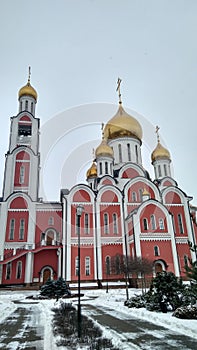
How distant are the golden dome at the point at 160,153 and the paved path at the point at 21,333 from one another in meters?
25.6

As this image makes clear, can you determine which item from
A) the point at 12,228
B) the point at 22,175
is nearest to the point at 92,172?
the point at 22,175

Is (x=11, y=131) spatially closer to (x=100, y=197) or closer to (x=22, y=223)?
(x=22, y=223)

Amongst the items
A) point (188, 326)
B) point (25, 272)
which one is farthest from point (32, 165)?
point (188, 326)

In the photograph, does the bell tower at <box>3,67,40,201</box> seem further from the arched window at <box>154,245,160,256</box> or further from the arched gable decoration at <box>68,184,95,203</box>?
the arched window at <box>154,245,160,256</box>

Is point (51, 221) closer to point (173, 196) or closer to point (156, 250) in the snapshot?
point (156, 250)

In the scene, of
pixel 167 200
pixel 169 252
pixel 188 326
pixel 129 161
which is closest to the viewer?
pixel 188 326

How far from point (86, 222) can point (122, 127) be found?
44.8 feet

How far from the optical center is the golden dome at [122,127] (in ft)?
108

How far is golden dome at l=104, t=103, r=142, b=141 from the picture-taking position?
33062mm

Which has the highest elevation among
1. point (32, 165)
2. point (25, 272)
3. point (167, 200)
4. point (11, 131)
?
point (11, 131)

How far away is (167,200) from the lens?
2773 centimetres

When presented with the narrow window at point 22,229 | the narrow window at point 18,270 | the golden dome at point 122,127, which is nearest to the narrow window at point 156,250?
the narrow window at point 18,270

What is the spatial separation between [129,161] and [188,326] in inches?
1043

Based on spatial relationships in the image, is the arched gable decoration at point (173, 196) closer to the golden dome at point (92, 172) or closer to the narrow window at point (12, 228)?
the golden dome at point (92, 172)
